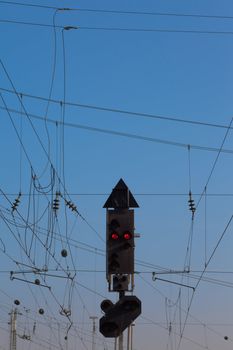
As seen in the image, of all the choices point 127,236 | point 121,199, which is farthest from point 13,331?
point 127,236

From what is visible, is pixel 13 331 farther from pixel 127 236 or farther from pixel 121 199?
pixel 127 236

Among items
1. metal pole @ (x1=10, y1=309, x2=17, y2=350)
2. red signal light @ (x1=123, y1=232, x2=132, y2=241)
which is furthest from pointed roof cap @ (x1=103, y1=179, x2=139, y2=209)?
metal pole @ (x1=10, y1=309, x2=17, y2=350)

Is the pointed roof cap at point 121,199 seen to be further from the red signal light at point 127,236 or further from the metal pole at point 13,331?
the metal pole at point 13,331

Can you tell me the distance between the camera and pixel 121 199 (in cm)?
1560

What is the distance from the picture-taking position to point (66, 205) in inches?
949

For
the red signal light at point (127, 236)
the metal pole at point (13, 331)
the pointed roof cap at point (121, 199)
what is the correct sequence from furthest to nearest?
the metal pole at point (13, 331)
the pointed roof cap at point (121, 199)
the red signal light at point (127, 236)

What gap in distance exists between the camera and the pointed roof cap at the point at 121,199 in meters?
15.4

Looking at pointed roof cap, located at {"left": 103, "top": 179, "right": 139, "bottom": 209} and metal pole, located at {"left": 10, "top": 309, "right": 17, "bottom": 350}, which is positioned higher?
pointed roof cap, located at {"left": 103, "top": 179, "right": 139, "bottom": 209}

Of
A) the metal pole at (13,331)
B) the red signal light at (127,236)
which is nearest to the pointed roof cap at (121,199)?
the red signal light at (127,236)

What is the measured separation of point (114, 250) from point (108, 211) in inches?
40.2

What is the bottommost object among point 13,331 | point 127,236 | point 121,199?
point 13,331

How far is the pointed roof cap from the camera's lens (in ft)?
50.5

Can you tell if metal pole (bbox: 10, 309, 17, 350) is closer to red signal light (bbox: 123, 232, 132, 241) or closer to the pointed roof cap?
the pointed roof cap

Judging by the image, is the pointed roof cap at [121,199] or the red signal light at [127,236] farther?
the pointed roof cap at [121,199]
